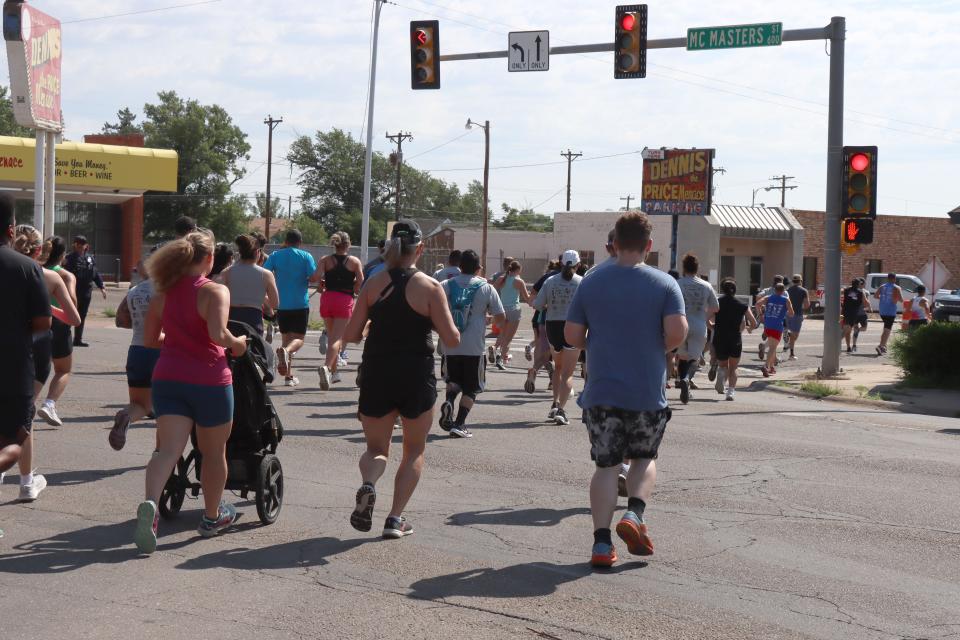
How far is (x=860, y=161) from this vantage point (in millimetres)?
17125

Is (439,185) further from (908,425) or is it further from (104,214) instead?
(908,425)

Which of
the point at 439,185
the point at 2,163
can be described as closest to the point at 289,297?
the point at 2,163

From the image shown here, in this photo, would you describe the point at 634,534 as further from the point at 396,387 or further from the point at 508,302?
the point at 508,302

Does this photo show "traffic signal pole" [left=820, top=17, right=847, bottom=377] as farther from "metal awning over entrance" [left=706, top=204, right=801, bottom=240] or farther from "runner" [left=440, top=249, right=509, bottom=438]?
"metal awning over entrance" [left=706, top=204, right=801, bottom=240]

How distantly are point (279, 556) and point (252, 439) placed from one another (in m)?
0.89

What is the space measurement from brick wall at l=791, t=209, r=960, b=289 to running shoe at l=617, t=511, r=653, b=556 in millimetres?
53646

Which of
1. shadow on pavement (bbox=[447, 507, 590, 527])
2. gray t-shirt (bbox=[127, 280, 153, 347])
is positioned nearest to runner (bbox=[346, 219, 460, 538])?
shadow on pavement (bbox=[447, 507, 590, 527])

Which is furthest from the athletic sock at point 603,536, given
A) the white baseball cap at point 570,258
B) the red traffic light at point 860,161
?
the red traffic light at point 860,161

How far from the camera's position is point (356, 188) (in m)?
110

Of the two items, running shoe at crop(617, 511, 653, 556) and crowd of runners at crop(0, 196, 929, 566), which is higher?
crowd of runners at crop(0, 196, 929, 566)

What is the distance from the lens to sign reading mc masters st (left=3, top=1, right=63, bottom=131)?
64.5ft

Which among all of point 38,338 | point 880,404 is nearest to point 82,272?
point 38,338

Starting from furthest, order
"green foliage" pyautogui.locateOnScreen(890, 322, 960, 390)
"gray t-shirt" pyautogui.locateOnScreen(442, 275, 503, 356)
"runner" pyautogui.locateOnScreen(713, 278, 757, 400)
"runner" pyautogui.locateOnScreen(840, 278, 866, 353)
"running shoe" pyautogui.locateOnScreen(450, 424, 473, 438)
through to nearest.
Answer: "runner" pyautogui.locateOnScreen(840, 278, 866, 353) < "green foliage" pyautogui.locateOnScreen(890, 322, 960, 390) < "runner" pyautogui.locateOnScreen(713, 278, 757, 400) < "running shoe" pyautogui.locateOnScreen(450, 424, 473, 438) < "gray t-shirt" pyautogui.locateOnScreen(442, 275, 503, 356)

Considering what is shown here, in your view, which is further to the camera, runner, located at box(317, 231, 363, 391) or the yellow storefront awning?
the yellow storefront awning
